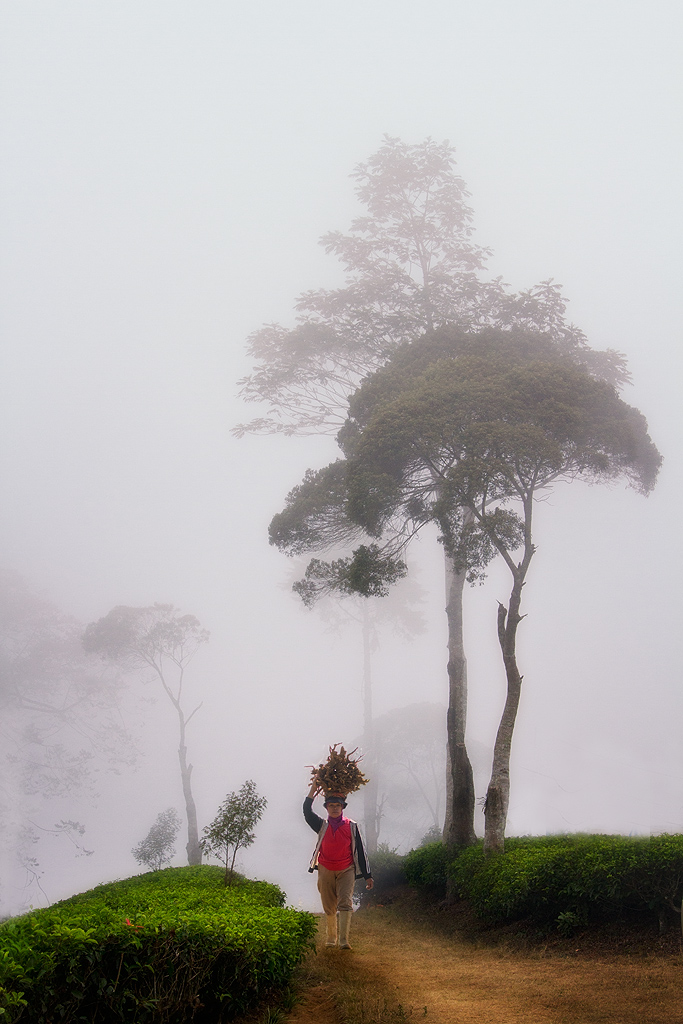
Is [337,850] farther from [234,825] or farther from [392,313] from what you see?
[392,313]

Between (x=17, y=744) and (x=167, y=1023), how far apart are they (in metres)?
34.6

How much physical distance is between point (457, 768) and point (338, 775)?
5.78 meters

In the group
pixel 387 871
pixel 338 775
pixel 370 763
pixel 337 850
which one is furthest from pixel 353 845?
pixel 370 763

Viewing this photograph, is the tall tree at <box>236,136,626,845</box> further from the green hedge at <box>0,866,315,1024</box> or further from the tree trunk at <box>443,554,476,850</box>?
the green hedge at <box>0,866,315,1024</box>

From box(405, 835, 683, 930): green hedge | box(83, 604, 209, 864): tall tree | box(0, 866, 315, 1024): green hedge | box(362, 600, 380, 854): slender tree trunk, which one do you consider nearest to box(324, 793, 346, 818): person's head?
box(0, 866, 315, 1024): green hedge

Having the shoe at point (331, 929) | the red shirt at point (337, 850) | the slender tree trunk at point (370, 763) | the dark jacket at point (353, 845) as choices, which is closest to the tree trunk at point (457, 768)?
the shoe at point (331, 929)

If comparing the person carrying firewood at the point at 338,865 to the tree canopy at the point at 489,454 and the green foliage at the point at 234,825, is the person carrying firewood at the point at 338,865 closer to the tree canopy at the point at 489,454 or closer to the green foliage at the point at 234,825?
the green foliage at the point at 234,825

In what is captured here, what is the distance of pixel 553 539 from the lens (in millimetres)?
41406

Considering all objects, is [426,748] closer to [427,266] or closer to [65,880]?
[65,880]

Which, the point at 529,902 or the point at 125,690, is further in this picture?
the point at 125,690

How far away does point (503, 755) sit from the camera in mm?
10047

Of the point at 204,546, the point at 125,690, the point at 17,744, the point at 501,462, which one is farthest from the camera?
the point at 204,546

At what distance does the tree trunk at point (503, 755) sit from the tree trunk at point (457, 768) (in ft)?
5.39

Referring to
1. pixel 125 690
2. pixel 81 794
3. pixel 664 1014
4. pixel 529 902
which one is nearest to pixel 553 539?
pixel 125 690
